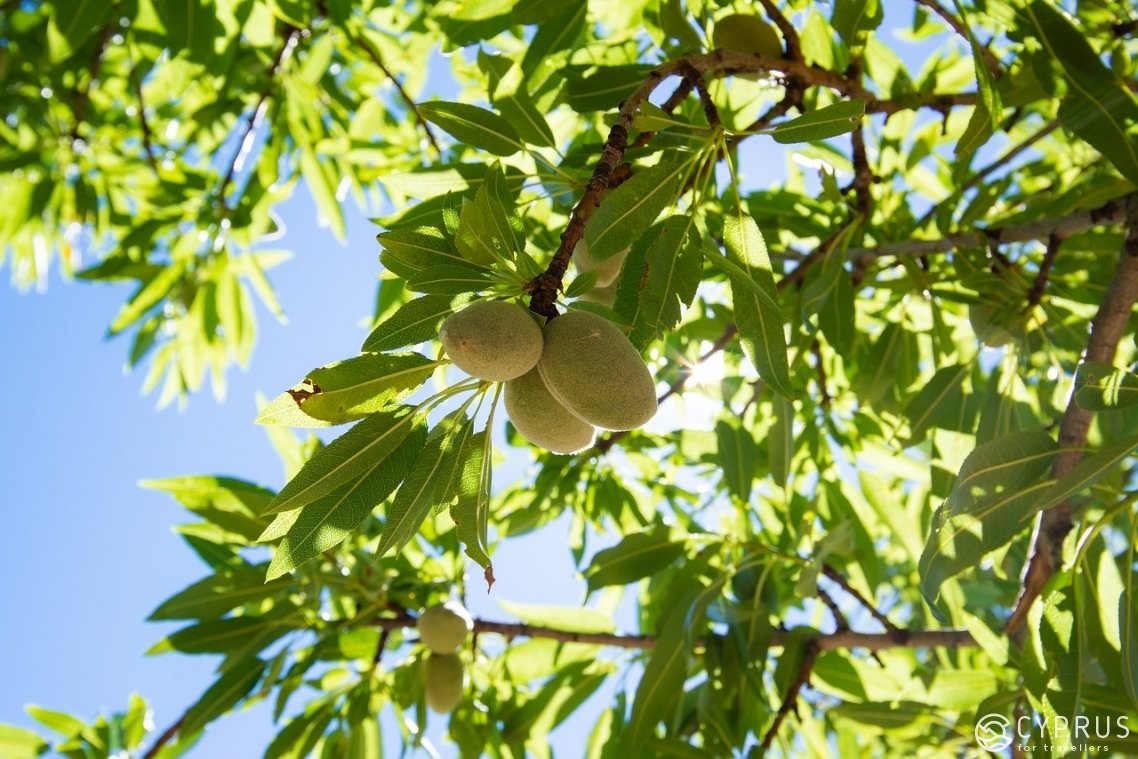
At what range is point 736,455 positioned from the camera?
2.43 m

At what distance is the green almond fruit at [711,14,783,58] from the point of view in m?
1.88

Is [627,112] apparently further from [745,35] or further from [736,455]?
[736,455]

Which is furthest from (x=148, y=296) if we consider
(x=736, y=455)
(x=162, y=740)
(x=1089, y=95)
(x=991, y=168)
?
(x=1089, y=95)

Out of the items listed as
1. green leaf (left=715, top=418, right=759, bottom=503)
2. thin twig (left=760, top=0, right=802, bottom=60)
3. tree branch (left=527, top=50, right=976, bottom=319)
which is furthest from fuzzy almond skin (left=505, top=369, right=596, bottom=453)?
green leaf (left=715, top=418, right=759, bottom=503)

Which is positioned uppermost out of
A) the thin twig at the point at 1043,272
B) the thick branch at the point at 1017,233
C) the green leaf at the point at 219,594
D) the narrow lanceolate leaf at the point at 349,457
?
the thick branch at the point at 1017,233

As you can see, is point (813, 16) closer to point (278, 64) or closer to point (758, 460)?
point (758, 460)

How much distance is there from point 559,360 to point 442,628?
143cm

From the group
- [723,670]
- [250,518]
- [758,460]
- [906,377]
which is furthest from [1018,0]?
[250,518]

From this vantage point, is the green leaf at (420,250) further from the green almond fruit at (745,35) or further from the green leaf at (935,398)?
the green leaf at (935,398)

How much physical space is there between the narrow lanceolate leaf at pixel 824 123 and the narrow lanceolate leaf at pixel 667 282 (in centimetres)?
19

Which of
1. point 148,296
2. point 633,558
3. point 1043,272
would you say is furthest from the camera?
point 148,296

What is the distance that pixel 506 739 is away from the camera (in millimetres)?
2740

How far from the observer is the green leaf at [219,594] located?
2568 millimetres

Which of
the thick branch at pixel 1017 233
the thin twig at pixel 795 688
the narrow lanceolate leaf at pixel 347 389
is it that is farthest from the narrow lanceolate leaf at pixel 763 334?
the thin twig at pixel 795 688
